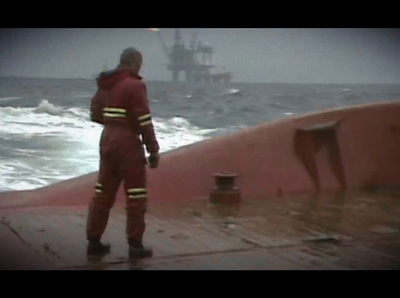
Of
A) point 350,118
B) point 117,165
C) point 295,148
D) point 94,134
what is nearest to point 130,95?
point 117,165

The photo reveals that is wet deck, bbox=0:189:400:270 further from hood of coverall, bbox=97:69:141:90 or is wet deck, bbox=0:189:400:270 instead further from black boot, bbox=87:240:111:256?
hood of coverall, bbox=97:69:141:90

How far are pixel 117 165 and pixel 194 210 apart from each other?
1.61 m

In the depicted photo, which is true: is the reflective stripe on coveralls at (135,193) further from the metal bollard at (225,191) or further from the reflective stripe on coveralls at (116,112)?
the metal bollard at (225,191)

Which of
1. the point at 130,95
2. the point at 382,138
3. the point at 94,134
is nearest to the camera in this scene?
the point at 130,95

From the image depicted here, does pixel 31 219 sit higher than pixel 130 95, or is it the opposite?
pixel 130 95

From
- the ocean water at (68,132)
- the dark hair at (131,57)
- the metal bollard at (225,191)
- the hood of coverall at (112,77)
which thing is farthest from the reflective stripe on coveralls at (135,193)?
the ocean water at (68,132)

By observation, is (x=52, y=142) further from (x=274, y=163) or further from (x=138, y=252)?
(x=138, y=252)

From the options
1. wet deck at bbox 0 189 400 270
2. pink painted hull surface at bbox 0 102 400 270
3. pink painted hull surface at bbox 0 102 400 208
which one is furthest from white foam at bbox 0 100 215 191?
wet deck at bbox 0 189 400 270

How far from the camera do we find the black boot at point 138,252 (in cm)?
380

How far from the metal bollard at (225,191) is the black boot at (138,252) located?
1844mm

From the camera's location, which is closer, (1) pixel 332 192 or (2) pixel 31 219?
(2) pixel 31 219

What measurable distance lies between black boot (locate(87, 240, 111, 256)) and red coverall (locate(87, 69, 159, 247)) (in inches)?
2.8

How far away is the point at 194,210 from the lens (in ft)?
17.3

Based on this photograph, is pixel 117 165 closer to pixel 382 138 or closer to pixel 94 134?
pixel 382 138
